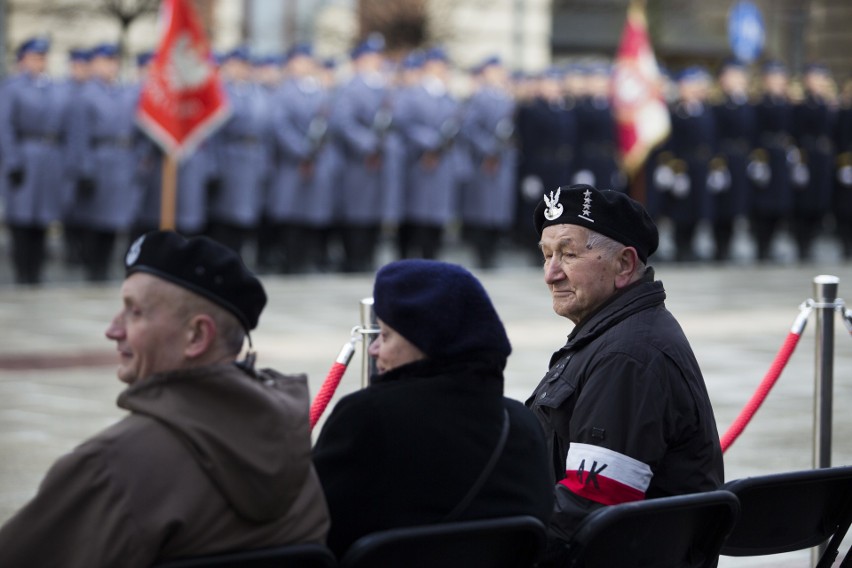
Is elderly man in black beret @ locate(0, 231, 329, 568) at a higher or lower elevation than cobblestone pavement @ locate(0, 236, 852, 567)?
higher

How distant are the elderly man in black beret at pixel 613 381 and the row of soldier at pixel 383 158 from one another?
36.2 ft

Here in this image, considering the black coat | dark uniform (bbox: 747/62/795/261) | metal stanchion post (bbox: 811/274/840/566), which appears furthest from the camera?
dark uniform (bbox: 747/62/795/261)

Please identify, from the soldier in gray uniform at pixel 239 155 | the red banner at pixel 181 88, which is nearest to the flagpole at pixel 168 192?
the red banner at pixel 181 88

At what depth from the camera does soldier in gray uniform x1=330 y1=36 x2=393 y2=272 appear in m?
16.3

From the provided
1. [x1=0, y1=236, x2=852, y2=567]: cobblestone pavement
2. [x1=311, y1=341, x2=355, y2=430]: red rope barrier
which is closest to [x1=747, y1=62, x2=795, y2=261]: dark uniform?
[x1=0, y1=236, x2=852, y2=567]: cobblestone pavement

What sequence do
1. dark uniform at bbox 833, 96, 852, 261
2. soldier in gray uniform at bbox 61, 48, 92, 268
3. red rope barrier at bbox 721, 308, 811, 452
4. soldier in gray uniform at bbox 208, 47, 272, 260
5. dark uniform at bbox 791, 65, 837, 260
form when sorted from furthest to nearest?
dark uniform at bbox 833, 96, 852, 261 < dark uniform at bbox 791, 65, 837, 260 < soldier in gray uniform at bbox 208, 47, 272, 260 < soldier in gray uniform at bbox 61, 48, 92, 268 < red rope barrier at bbox 721, 308, 811, 452

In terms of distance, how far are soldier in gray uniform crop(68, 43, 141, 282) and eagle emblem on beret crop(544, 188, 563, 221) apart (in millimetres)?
11066

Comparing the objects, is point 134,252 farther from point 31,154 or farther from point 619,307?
point 31,154

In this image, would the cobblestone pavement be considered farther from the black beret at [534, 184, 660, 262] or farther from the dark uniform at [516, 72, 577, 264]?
the black beret at [534, 184, 660, 262]

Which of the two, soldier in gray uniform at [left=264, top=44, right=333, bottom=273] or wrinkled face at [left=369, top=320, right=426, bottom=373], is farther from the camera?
soldier in gray uniform at [left=264, top=44, right=333, bottom=273]

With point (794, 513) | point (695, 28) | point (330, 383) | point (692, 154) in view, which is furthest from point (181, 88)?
point (695, 28)

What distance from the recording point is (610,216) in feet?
13.6

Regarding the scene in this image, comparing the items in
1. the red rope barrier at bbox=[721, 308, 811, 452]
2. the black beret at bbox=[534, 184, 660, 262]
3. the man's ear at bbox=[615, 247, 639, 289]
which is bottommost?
the red rope barrier at bbox=[721, 308, 811, 452]

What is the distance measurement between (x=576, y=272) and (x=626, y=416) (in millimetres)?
535
